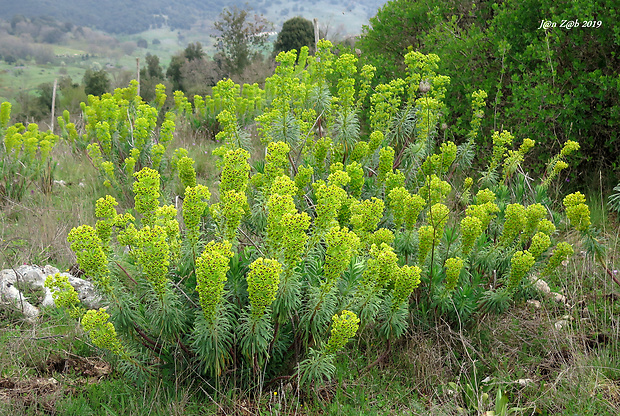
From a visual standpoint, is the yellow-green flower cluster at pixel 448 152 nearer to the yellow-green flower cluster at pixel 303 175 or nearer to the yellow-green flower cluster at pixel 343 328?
the yellow-green flower cluster at pixel 303 175

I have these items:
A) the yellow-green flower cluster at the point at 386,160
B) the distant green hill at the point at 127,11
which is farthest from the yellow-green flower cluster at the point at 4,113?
the distant green hill at the point at 127,11

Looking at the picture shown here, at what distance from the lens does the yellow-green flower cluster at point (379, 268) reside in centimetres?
207

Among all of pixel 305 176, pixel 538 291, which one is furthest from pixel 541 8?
pixel 305 176

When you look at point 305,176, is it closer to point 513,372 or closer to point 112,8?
point 513,372

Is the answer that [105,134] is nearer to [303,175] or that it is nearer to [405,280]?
[303,175]

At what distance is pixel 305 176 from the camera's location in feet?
9.23

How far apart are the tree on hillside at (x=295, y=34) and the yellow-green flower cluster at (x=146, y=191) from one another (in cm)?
2047

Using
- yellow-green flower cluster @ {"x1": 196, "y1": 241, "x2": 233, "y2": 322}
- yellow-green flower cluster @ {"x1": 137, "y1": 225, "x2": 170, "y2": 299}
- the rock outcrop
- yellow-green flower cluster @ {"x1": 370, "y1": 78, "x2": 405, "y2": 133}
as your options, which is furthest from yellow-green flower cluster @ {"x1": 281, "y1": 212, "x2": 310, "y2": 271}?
yellow-green flower cluster @ {"x1": 370, "y1": 78, "x2": 405, "y2": 133}

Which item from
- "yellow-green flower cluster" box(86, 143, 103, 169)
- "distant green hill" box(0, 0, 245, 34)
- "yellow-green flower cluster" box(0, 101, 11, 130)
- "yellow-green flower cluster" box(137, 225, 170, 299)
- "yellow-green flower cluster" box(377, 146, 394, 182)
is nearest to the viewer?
"yellow-green flower cluster" box(137, 225, 170, 299)

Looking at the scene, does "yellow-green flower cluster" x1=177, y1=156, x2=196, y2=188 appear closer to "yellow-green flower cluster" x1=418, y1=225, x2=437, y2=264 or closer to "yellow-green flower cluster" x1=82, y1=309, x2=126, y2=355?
"yellow-green flower cluster" x1=82, y1=309, x2=126, y2=355

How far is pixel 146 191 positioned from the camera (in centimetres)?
225

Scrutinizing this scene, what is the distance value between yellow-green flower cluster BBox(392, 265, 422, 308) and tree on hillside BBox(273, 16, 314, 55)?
20.6 metres

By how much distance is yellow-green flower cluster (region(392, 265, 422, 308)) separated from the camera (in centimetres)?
226

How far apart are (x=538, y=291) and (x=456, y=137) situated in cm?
306
